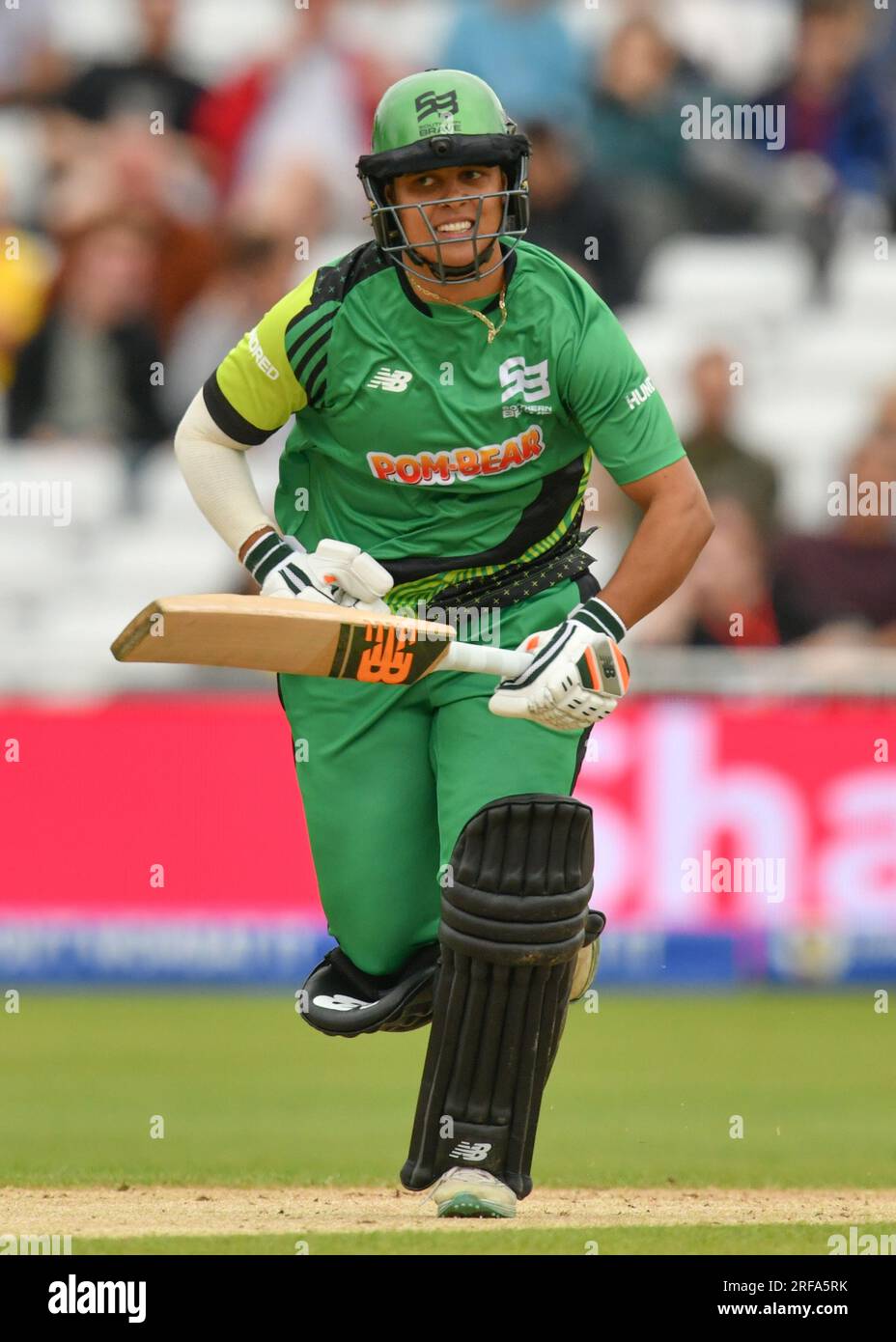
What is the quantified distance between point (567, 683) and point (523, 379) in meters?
0.73

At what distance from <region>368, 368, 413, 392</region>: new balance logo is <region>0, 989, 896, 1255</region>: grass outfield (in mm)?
1873

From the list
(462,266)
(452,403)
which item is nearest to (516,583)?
(452,403)

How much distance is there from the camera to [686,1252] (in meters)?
4.63

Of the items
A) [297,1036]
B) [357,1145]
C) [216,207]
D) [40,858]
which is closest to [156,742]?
[40,858]

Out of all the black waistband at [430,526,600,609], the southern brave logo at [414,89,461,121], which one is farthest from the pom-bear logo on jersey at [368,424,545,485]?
the southern brave logo at [414,89,461,121]

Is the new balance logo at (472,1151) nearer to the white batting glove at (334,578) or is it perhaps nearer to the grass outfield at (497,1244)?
the grass outfield at (497,1244)

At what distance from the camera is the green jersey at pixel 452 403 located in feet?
17.2

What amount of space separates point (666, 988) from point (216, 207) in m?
5.40

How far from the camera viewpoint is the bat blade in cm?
495

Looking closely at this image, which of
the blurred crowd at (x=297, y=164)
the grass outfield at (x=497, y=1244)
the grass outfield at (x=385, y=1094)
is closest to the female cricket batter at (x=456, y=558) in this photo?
the grass outfield at (x=497, y=1244)

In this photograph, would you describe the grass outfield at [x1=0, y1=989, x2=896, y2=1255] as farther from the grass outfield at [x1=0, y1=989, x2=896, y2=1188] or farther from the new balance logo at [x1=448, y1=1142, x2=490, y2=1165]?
the new balance logo at [x1=448, y1=1142, x2=490, y2=1165]

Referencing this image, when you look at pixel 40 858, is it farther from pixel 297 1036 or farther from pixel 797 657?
pixel 797 657

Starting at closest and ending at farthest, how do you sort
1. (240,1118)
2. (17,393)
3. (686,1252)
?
(686,1252) → (240,1118) → (17,393)

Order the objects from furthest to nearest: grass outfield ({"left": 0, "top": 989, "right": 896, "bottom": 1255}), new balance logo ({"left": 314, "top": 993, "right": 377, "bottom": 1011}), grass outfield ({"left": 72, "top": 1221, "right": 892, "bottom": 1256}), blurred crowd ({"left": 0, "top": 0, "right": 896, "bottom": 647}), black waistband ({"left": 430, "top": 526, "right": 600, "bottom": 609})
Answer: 1. blurred crowd ({"left": 0, "top": 0, "right": 896, "bottom": 647})
2. new balance logo ({"left": 314, "top": 993, "right": 377, "bottom": 1011})
3. black waistband ({"left": 430, "top": 526, "right": 600, "bottom": 609})
4. grass outfield ({"left": 0, "top": 989, "right": 896, "bottom": 1255})
5. grass outfield ({"left": 72, "top": 1221, "right": 892, "bottom": 1256})
